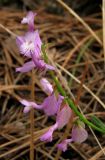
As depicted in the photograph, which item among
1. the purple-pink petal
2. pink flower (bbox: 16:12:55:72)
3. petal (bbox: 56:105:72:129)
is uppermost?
pink flower (bbox: 16:12:55:72)

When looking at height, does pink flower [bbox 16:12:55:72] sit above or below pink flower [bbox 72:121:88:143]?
above

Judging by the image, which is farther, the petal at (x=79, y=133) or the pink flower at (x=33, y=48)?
the petal at (x=79, y=133)

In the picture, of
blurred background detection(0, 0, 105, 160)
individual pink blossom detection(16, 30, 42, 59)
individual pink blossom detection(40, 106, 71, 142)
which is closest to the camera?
individual pink blossom detection(16, 30, 42, 59)

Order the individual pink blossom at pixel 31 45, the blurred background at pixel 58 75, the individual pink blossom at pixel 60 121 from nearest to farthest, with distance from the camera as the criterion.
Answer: the individual pink blossom at pixel 31 45 → the individual pink blossom at pixel 60 121 → the blurred background at pixel 58 75

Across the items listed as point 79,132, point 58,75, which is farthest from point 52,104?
point 58,75

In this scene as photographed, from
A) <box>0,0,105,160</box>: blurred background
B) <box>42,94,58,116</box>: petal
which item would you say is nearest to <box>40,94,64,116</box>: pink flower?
<box>42,94,58,116</box>: petal

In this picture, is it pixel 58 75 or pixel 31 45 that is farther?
pixel 58 75

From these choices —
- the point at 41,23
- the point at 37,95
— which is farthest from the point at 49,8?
the point at 37,95

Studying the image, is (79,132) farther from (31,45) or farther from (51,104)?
(31,45)

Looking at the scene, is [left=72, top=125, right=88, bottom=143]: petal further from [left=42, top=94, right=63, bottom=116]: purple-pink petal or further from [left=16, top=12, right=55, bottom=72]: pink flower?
[left=16, top=12, right=55, bottom=72]: pink flower

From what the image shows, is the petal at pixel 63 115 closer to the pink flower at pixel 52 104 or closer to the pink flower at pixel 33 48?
the pink flower at pixel 52 104

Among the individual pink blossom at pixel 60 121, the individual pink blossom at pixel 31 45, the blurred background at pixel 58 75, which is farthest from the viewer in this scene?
the blurred background at pixel 58 75

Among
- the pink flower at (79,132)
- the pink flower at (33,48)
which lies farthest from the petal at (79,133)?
the pink flower at (33,48)
